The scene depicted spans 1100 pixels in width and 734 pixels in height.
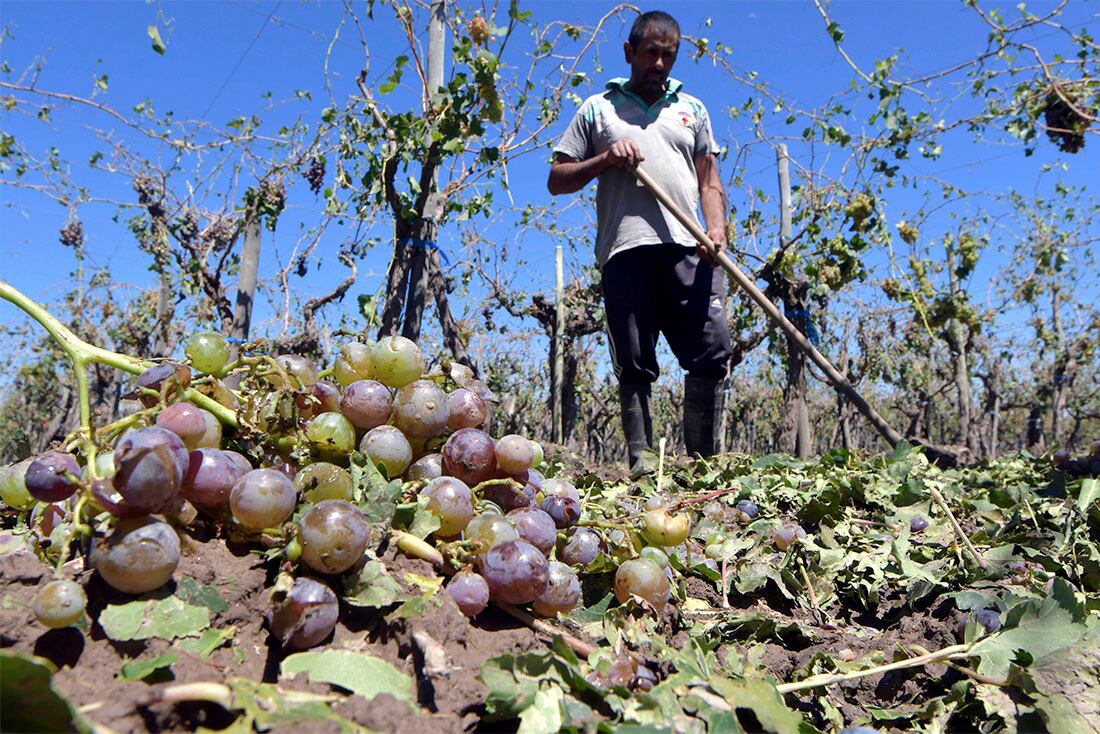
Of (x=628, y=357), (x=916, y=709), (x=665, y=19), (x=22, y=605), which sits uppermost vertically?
(x=665, y=19)

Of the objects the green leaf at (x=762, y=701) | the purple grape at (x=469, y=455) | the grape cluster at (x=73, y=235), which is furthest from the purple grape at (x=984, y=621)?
the grape cluster at (x=73, y=235)

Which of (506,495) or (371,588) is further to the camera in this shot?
(506,495)

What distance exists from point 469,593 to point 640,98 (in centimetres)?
350

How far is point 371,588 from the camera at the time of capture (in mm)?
912

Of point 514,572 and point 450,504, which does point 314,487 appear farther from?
point 514,572

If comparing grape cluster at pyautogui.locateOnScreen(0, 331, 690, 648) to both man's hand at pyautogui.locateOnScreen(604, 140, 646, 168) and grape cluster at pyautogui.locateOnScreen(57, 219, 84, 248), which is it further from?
grape cluster at pyautogui.locateOnScreen(57, 219, 84, 248)

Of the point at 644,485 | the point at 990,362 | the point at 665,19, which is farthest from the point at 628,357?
the point at 990,362

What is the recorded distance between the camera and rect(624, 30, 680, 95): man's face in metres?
3.71

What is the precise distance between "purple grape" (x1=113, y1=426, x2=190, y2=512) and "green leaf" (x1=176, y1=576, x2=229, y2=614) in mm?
102

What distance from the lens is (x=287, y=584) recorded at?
85 centimetres

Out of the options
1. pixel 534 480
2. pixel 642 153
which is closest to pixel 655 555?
pixel 534 480

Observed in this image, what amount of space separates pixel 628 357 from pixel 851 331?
56.1ft

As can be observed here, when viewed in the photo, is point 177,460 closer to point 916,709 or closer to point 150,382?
point 150,382

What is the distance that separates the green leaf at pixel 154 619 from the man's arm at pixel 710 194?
3541 millimetres
